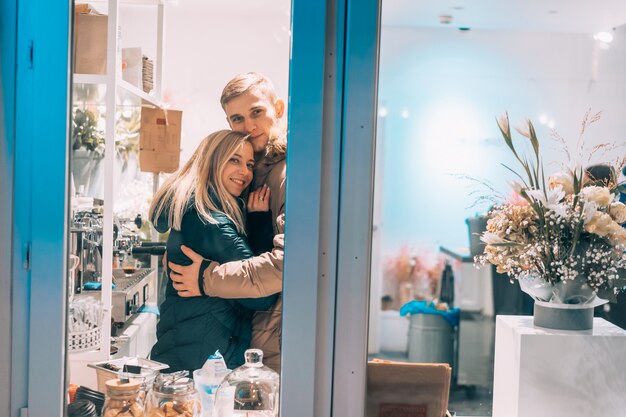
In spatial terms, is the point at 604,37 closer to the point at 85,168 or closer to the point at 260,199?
the point at 260,199

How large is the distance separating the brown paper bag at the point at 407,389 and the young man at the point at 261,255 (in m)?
0.28

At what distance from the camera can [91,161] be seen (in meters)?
1.75

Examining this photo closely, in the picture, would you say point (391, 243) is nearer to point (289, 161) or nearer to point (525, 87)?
point (289, 161)

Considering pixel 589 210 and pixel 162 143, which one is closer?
pixel 589 210

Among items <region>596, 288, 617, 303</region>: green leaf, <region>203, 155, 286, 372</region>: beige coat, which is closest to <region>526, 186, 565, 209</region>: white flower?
<region>596, 288, 617, 303</region>: green leaf

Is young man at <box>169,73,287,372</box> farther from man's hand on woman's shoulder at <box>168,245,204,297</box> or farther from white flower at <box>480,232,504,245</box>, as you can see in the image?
white flower at <box>480,232,504,245</box>

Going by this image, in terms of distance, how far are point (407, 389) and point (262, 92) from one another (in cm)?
92

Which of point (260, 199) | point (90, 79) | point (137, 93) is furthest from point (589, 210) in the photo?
point (90, 79)

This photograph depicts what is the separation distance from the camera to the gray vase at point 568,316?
1696mm

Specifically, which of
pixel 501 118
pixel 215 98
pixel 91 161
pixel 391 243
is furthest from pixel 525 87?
pixel 91 161

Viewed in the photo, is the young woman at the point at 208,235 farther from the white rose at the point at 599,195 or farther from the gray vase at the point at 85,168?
the white rose at the point at 599,195

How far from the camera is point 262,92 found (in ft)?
5.68

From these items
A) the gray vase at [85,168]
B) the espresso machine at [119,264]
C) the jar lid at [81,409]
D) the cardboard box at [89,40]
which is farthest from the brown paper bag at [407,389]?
the cardboard box at [89,40]

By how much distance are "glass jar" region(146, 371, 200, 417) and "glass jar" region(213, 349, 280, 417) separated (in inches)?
2.6
